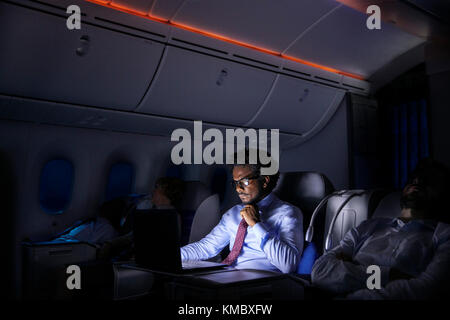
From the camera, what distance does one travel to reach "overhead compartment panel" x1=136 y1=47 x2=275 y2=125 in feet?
13.1

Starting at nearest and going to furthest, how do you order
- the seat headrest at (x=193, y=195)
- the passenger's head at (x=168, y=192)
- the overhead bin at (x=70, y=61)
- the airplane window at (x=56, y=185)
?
the overhead bin at (x=70, y=61), the seat headrest at (x=193, y=195), the passenger's head at (x=168, y=192), the airplane window at (x=56, y=185)

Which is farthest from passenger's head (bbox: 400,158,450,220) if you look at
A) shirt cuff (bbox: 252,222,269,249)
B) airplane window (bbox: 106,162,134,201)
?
airplane window (bbox: 106,162,134,201)

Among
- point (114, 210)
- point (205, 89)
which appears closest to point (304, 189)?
point (205, 89)

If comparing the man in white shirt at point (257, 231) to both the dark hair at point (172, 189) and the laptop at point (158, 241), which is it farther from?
the dark hair at point (172, 189)

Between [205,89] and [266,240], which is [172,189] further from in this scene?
[266,240]

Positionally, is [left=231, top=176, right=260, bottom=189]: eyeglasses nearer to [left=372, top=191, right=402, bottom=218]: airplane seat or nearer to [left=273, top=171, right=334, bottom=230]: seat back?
[left=273, top=171, right=334, bottom=230]: seat back

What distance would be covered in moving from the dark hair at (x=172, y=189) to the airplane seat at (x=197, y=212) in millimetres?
41

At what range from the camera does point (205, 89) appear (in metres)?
4.33

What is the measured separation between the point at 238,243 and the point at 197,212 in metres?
0.60

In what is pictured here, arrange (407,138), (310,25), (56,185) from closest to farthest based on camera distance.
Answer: (310,25)
(56,185)
(407,138)

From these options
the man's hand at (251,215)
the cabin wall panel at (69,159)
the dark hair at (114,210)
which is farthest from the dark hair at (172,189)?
the cabin wall panel at (69,159)

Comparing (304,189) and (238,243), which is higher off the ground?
(304,189)

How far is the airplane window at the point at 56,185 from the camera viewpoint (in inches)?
174
